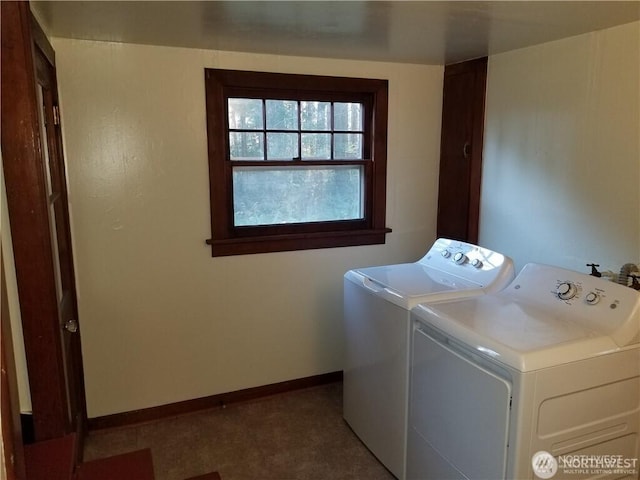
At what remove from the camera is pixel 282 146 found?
2.91 meters

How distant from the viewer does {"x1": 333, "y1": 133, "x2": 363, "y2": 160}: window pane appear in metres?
3.05

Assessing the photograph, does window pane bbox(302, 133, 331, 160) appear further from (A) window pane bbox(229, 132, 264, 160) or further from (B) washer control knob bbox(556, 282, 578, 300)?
(B) washer control knob bbox(556, 282, 578, 300)

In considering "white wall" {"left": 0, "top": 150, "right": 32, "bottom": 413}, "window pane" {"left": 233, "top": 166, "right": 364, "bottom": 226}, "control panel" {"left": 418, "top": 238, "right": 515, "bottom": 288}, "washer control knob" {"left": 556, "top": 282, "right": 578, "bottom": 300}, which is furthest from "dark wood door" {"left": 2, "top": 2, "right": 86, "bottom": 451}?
"washer control knob" {"left": 556, "top": 282, "right": 578, "bottom": 300}

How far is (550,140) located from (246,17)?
5.30ft

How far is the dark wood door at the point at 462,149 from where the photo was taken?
9.62 feet

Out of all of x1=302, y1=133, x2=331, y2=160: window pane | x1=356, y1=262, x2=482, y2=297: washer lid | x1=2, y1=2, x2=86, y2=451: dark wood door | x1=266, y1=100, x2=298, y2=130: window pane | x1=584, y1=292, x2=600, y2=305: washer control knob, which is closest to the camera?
x1=2, y1=2, x2=86, y2=451: dark wood door

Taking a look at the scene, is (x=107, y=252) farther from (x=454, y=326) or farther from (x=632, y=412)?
(x=632, y=412)

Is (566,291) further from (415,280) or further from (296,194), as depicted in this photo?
(296,194)

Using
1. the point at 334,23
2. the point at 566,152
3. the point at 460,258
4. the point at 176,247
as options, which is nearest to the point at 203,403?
the point at 176,247

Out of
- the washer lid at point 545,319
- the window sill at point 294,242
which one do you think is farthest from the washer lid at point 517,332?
the window sill at point 294,242

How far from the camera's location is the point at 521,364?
1.53 meters

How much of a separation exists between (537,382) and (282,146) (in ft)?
6.32

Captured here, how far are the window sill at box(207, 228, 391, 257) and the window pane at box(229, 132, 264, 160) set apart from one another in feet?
1.56

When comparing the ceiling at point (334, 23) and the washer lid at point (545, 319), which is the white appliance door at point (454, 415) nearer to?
the washer lid at point (545, 319)
